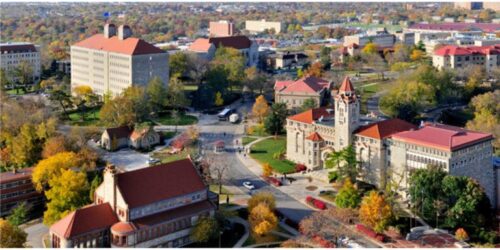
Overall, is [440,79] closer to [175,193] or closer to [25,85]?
[175,193]

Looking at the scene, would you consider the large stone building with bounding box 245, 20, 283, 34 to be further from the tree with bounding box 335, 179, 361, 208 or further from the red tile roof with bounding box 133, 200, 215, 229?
the red tile roof with bounding box 133, 200, 215, 229

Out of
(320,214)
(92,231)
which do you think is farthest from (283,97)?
(92,231)

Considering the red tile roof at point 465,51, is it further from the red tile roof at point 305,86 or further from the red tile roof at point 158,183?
the red tile roof at point 158,183

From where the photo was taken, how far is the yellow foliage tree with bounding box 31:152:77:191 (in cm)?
4538

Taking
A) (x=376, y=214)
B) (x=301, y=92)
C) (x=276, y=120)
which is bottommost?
(x=376, y=214)

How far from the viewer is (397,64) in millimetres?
91750

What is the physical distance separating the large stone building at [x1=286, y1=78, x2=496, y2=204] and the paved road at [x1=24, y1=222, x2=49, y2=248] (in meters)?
20.0

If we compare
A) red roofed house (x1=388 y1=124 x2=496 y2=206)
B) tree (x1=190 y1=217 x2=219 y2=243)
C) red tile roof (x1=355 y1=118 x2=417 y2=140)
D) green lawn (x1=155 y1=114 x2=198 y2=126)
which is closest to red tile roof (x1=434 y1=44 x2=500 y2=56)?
green lawn (x1=155 y1=114 x2=198 y2=126)

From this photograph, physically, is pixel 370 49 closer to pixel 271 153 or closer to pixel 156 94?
pixel 156 94

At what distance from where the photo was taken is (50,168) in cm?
4562

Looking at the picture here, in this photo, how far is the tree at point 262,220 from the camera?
38.6 m

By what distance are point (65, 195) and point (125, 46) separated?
1468 inches

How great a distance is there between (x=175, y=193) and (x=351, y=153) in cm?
1443

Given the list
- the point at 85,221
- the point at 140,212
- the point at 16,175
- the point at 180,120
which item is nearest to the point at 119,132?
the point at 180,120
